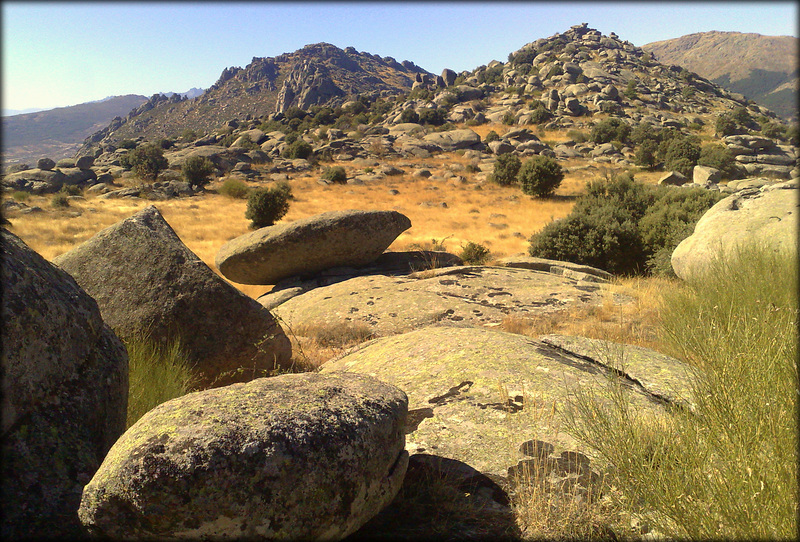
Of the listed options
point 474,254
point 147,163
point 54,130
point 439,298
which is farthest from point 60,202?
point 54,130

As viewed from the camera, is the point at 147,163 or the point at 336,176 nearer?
the point at 336,176

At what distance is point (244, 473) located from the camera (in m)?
1.68

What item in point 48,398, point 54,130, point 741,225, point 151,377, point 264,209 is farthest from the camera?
point 54,130

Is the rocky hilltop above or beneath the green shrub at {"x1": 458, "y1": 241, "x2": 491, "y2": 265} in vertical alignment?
above

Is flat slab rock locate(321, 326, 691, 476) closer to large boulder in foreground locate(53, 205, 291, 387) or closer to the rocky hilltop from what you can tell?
large boulder in foreground locate(53, 205, 291, 387)

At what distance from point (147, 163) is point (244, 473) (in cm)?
4113

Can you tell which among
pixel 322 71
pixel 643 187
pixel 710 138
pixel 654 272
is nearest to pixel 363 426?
pixel 654 272

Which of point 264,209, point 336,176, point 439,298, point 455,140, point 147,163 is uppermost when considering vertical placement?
point 455,140

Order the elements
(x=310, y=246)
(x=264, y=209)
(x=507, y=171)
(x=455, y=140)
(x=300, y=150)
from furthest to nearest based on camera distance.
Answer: (x=455, y=140)
(x=300, y=150)
(x=507, y=171)
(x=264, y=209)
(x=310, y=246)

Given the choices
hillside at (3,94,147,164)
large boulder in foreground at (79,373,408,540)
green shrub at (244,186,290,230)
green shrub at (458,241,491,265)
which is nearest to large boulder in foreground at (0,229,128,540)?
large boulder in foreground at (79,373,408,540)

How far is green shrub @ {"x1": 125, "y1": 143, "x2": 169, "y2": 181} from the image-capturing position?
35.8m

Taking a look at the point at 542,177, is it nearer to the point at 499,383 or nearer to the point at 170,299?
the point at 170,299

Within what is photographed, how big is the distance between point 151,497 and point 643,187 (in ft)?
58.2

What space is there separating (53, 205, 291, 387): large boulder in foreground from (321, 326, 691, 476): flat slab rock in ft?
3.53
